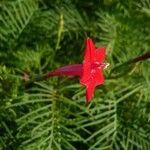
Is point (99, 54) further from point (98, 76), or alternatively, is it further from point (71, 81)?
point (71, 81)

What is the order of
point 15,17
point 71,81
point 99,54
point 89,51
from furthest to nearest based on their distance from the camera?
point 15,17, point 71,81, point 99,54, point 89,51

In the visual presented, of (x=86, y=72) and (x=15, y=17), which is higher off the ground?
(x=15, y=17)

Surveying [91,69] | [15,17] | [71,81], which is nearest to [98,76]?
[91,69]

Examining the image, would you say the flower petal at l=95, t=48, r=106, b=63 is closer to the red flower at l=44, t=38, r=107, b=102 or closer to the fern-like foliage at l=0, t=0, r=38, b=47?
the red flower at l=44, t=38, r=107, b=102

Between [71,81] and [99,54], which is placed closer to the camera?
[99,54]

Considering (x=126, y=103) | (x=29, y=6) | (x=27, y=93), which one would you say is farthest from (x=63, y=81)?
(x=29, y=6)

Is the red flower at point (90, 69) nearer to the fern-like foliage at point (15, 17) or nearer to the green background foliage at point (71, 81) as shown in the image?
the green background foliage at point (71, 81)

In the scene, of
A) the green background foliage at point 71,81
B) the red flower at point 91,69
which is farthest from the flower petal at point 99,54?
the green background foliage at point 71,81

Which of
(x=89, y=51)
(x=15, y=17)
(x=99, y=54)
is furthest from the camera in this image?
(x=15, y=17)

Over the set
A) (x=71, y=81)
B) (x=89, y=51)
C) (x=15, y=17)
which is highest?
(x=15, y=17)
